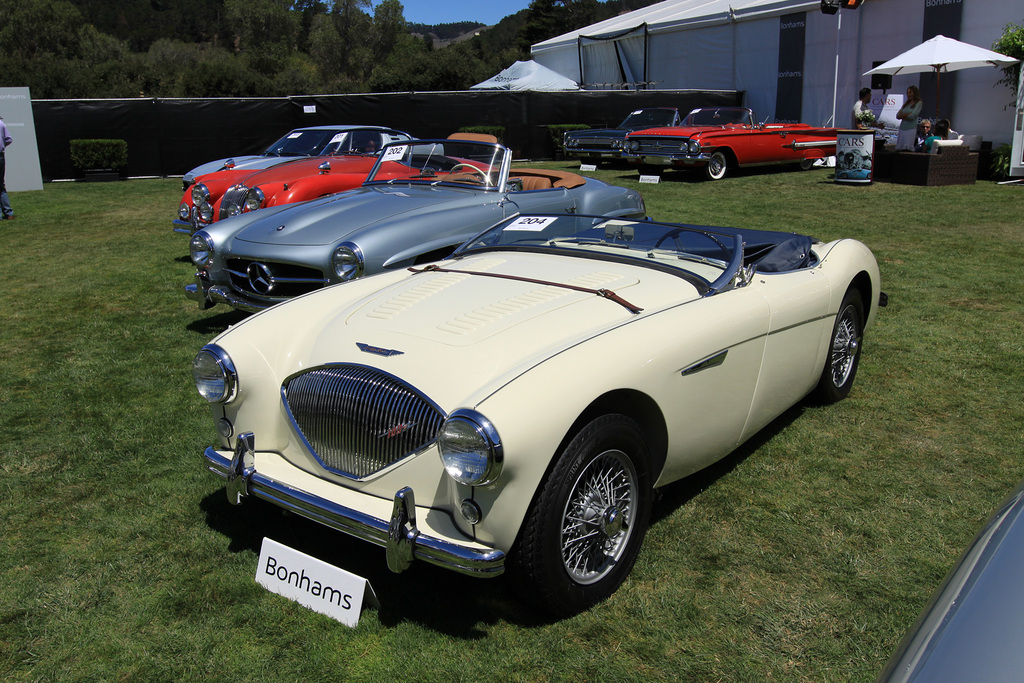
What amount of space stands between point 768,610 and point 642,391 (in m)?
0.84

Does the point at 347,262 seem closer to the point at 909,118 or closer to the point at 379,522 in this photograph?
the point at 379,522

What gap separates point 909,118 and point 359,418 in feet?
47.4

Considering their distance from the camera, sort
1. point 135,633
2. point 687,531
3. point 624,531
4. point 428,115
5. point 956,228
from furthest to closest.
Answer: point 428,115, point 956,228, point 687,531, point 624,531, point 135,633

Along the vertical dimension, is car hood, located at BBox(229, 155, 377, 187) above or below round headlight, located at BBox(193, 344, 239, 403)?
above

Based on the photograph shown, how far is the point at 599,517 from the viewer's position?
8.50 feet

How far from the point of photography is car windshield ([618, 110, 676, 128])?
56.3ft

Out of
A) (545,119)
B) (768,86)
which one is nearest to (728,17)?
(768,86)

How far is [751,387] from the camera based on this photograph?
3.24 m

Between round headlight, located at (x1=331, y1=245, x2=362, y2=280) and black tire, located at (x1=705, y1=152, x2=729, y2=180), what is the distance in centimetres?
1150

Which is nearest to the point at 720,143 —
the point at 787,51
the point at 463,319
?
the point at 787,51

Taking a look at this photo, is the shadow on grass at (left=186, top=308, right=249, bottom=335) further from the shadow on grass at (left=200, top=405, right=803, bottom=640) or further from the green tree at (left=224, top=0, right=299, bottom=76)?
the green tree at (left=224, top=0, right=299, bottom=76)

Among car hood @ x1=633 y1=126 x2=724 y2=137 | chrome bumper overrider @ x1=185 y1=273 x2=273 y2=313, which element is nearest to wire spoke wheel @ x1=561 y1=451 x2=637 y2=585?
chrome bumper overrider @ x1=185 y1=273 x2=273 y2=313

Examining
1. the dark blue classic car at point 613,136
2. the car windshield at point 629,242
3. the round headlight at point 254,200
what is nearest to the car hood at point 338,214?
the round headlight at point 254,200

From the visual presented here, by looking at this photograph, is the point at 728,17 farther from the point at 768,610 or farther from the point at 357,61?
the point at 357,61
